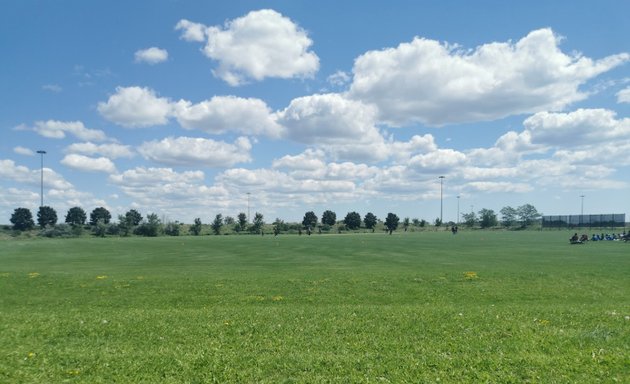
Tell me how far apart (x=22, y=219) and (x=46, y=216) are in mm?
10059

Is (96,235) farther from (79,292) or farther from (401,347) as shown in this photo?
(401,347)

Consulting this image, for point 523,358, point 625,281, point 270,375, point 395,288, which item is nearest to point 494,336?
point 523,358

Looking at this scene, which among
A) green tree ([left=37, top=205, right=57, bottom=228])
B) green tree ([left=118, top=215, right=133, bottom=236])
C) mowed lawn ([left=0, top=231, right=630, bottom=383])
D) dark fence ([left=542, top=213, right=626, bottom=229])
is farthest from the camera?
green tree ([left=37, top=205, right=57, bottom=228])

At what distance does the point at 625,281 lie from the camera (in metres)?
25.2

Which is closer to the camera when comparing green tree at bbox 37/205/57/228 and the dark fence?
the dark fence

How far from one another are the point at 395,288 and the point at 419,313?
8021 mm

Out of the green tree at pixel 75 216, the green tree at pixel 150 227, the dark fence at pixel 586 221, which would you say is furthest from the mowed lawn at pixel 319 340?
the green tree at pixel 75 216

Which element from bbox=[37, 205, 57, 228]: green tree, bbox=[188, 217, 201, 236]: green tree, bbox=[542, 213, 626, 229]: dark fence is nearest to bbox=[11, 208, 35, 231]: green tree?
bbox=[37, 205, 57, 228]: green tree

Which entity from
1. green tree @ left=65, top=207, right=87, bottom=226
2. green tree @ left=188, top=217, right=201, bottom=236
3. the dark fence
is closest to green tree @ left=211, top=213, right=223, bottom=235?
green tree @ left=188, top=217, right=201, bottom=236

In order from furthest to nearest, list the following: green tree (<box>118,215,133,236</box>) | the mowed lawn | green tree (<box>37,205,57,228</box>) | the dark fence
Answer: green tree (<box>37,205,57,228</box>), the dark fence, green tree (<box>118,215,133,236</box>), the mowed lawn

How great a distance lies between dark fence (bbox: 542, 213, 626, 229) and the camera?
562 ft

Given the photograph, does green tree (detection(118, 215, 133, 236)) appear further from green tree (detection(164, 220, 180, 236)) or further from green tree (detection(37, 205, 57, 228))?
green tree (detection(37, 205, 57, 228))

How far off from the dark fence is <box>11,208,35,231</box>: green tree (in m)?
196

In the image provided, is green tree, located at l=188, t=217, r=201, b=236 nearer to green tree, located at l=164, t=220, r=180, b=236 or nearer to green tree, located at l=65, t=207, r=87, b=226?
green tree, located at l=164, t=220, r=180, b=236
